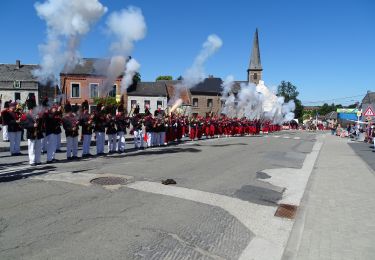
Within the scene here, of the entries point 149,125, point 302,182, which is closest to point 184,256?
point 302,182

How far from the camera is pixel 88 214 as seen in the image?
244 inches

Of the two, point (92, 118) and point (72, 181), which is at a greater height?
point (92, 118)

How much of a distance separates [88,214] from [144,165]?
5157 mm

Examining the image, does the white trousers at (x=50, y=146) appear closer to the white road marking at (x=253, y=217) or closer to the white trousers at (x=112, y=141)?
the white trousers at (x=112, y=141)

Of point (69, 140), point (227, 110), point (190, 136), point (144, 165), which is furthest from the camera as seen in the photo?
point (227, 110)

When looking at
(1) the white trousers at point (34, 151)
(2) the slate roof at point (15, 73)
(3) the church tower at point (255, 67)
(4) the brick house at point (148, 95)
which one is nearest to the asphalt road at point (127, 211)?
(1) the white trousers at point (34, 151)

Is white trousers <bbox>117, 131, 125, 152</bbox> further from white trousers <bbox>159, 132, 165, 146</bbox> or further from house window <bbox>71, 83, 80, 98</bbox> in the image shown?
house window <bbox>71, 83, 80, 98</bbox>

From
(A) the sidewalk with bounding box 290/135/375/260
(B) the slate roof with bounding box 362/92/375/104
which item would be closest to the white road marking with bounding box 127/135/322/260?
(A) the sidewalk with bounding box 290/135/375/260

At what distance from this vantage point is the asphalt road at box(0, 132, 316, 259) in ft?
16.3

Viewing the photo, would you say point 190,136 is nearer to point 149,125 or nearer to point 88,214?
point 149,125

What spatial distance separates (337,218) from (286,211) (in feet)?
3.20

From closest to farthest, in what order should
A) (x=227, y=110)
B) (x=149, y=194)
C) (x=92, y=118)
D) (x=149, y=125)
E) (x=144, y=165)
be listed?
(x=149, y=194)
(x=144, y=165)
(x=92, y=118)
(x=149, y=125)
(x=227, y=110)

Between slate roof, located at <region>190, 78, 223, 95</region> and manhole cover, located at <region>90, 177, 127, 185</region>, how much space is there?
62.5 metres

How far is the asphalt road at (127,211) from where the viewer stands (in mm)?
4969
